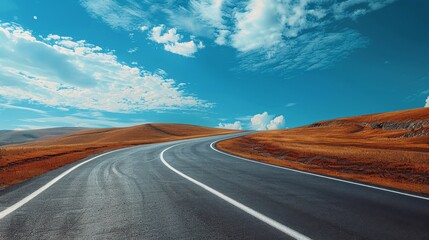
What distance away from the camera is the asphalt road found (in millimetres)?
4672

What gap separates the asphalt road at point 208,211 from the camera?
4672mm

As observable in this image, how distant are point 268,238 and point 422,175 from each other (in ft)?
45.2

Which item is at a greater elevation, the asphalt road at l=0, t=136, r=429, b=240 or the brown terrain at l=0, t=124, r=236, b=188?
the brown terrain at l=0, t=124, r=236, b=188

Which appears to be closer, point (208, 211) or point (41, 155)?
point (208, 211)

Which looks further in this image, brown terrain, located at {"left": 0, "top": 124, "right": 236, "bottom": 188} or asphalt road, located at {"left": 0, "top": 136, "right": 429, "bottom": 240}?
brown terrain, located at {"left": 0, "top": 124, "right": 236, "bottom": 188}

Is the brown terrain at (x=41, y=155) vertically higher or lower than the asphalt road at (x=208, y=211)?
higher

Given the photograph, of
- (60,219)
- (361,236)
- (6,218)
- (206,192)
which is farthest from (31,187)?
(361,236)

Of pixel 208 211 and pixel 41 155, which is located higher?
pixel 41 155

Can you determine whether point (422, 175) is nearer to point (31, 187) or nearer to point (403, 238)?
point (403, 238)

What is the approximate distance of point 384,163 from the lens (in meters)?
18.3

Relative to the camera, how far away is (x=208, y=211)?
5.98 metres

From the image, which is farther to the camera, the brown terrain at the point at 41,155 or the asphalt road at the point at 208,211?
the brown terrain at the point at 41,155

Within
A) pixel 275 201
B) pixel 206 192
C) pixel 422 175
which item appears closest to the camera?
pixel 275 201

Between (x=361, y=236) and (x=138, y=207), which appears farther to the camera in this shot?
(x=138, y=207)
